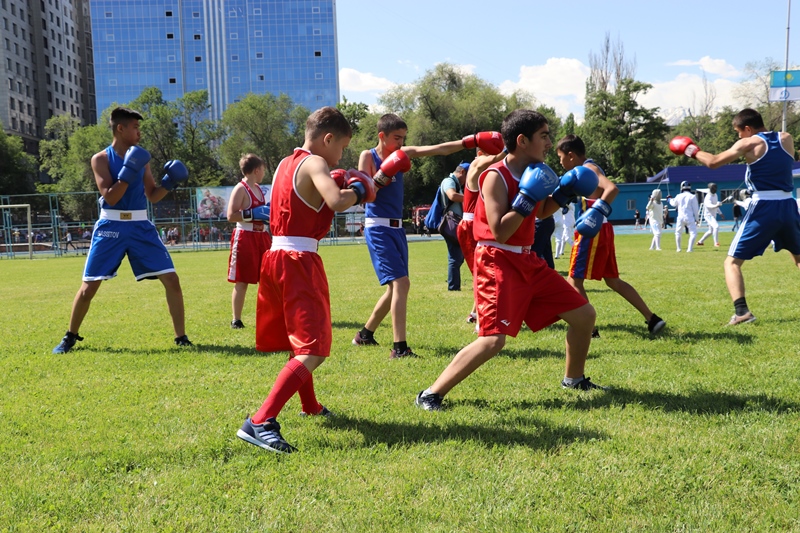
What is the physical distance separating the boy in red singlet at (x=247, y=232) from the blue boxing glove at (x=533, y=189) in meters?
4.42

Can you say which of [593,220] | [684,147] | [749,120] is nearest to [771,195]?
[749,120]

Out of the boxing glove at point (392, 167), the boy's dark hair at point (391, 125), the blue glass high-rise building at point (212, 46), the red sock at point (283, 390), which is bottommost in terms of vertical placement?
the red sock at point (283, 390)

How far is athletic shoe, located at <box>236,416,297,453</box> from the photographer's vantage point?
140 inches

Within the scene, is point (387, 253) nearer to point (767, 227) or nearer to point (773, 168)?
point (767, 227)

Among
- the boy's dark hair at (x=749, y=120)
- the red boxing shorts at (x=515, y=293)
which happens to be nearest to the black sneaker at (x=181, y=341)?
the red boxing shorts at (x=515, y=293)

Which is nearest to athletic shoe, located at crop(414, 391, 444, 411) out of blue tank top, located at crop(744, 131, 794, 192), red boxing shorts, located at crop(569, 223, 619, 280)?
red boxing shorts, located at crop(569, 223, 619, 280)

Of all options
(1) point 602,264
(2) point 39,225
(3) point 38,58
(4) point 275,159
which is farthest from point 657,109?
(3) point 38,58

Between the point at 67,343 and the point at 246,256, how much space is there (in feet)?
6.83

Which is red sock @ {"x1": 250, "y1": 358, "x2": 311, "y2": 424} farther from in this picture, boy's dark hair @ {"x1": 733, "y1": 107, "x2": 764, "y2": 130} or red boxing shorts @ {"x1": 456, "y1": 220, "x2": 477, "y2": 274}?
boy's dark hair @ {"x1": 733, "y1": 107, "x2": 764, "y2": 130}

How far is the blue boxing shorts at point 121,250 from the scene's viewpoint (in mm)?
6465

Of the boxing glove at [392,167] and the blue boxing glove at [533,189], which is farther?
the boxing glove at [392,167]

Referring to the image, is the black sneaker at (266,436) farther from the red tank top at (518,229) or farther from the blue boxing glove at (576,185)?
the blue boxing glove at (576,185)

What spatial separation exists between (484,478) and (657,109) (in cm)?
5836

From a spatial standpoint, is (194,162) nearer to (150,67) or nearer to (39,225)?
(39,225)
